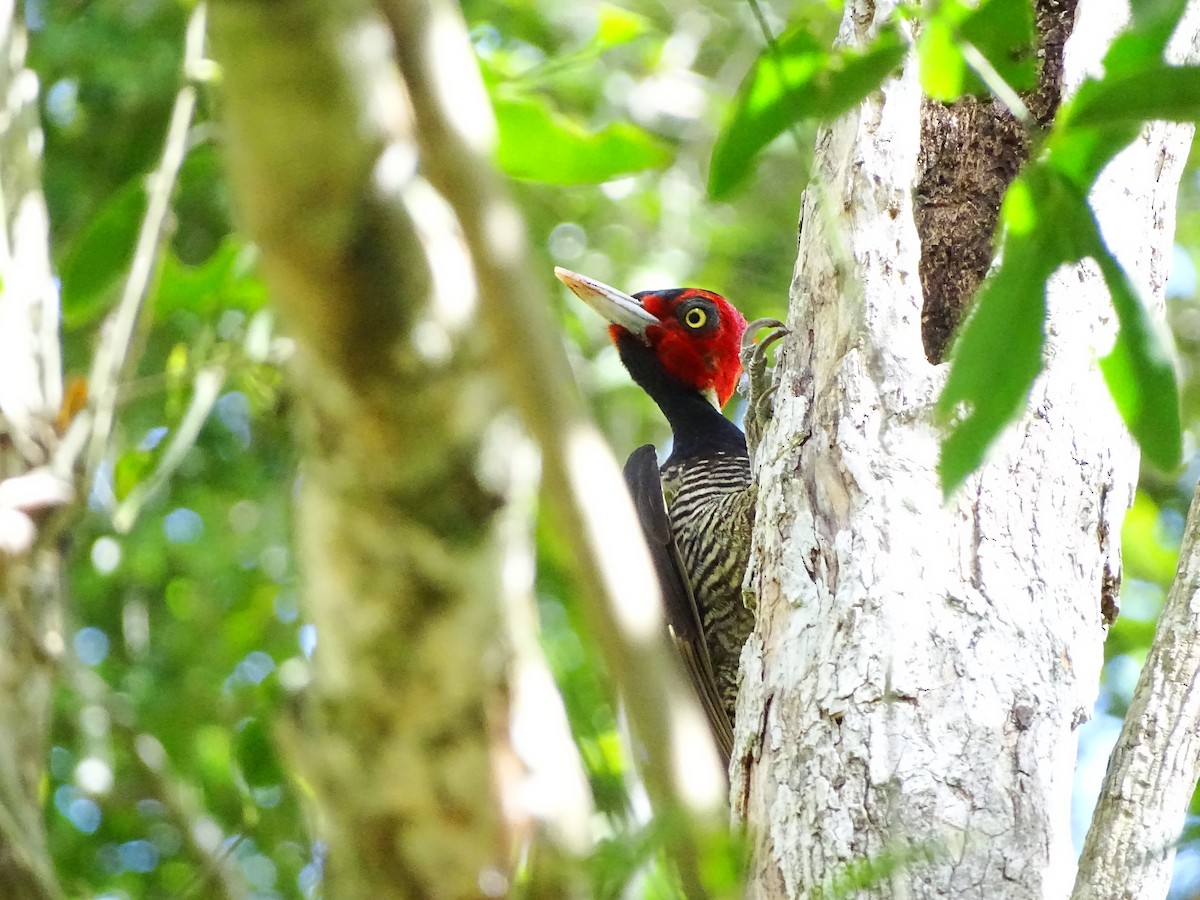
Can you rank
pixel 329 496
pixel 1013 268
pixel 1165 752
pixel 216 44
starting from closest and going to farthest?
pixel 216 44, pixel 329 496, pixel 1013 268, pixel 1165 752

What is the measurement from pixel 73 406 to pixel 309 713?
113cm

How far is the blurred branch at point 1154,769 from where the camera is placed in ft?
5.43

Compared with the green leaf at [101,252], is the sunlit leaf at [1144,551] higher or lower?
lower

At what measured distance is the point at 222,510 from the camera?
4.27 m

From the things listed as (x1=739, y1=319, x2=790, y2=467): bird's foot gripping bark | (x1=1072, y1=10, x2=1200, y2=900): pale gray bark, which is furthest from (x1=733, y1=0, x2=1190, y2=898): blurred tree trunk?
(x1=739, y1=319, x2=790, y2=467): bird's foot gripping bark

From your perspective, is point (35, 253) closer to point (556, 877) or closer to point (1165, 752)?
point (556, 877)

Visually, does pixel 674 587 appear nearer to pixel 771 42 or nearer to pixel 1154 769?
pixel 1154 769

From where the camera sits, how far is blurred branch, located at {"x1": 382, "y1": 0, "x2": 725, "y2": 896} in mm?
597

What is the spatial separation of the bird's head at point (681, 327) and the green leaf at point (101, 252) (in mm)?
1922

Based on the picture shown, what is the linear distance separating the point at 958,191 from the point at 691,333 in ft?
4.30

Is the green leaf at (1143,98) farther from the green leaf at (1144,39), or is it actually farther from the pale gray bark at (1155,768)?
the pale gray bark at (1155,768)

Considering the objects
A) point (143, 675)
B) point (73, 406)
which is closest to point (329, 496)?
point (73, 406)

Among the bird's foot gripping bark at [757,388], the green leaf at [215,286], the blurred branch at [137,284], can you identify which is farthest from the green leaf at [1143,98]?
the bird's foot gripping bark at [757,388]

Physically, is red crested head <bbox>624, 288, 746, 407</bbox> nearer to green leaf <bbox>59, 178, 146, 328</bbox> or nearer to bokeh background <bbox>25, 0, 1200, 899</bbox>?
bokeh background <bbox>25, 0, 1200, 899</bbox>
